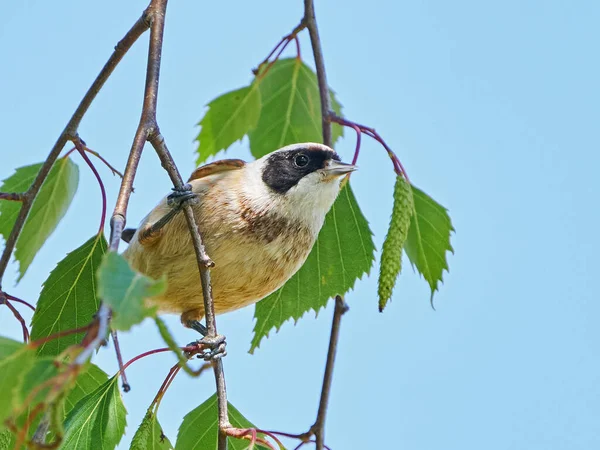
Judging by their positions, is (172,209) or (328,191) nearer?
(172,209)

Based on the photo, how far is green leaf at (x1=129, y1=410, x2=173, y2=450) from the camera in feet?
8.84

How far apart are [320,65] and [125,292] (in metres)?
2.32

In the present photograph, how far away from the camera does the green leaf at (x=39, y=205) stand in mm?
3670

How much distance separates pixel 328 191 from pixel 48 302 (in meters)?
1.26

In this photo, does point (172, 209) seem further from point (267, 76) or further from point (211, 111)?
point (267, 76)

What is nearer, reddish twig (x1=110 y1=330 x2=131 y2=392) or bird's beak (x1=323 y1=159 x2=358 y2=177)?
reddish twig (x1=110 y1=330 x2=131 y2=392)

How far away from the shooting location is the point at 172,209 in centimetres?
354


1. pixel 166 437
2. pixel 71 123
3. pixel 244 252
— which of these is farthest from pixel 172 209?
pixel 166 437

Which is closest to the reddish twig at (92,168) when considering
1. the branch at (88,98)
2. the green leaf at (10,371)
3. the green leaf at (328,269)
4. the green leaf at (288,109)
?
the branch at (88,98)

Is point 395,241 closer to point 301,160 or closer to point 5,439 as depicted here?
point 301,160

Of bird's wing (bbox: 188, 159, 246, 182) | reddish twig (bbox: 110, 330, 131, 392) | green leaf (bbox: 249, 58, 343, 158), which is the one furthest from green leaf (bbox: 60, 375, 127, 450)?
green leaf (bbox: 249, 58, 343, 158)

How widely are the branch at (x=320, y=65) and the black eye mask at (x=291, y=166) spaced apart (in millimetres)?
119

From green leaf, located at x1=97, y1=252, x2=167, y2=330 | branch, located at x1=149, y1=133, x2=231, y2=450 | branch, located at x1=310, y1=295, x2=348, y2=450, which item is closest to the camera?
green leaf, located at x1=97, y1=252, x2=167, y2=330

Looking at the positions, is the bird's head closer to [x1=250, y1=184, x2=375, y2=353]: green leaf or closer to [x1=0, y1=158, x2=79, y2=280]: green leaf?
[x1=250, y1=184, x2=375, y2=353]: green leaf
